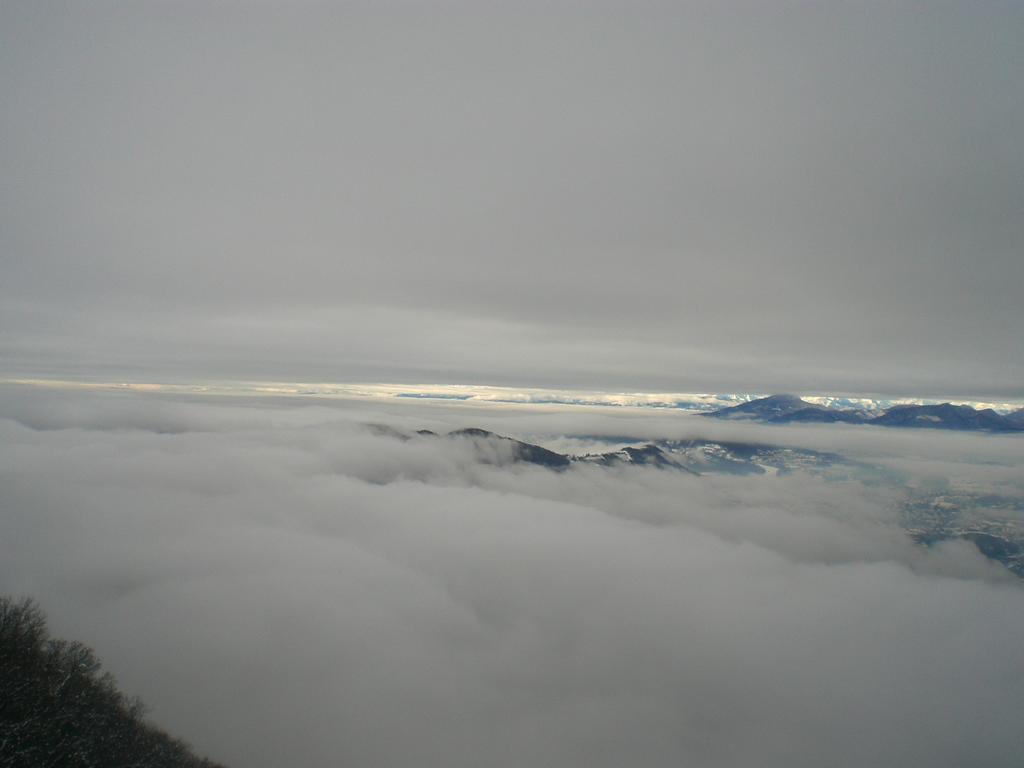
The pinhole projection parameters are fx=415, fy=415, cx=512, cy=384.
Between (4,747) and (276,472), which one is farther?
(276,472)

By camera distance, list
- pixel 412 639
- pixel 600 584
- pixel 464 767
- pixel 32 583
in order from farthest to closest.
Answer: pixel 600 584
pixel 412 639
pixel 32 583
pixel 464 767

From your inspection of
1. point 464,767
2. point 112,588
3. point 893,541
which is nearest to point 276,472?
point 112,588

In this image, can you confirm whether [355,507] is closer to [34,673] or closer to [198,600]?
[198,600]

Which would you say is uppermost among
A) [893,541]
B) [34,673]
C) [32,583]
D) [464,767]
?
[34,673]

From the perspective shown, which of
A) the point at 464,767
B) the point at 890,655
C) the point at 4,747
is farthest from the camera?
the point at 890,655

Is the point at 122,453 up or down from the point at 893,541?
up

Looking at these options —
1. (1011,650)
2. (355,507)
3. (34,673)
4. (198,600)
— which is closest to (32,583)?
(198,600)

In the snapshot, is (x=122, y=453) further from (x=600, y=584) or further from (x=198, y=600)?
(x=600, y=584)
